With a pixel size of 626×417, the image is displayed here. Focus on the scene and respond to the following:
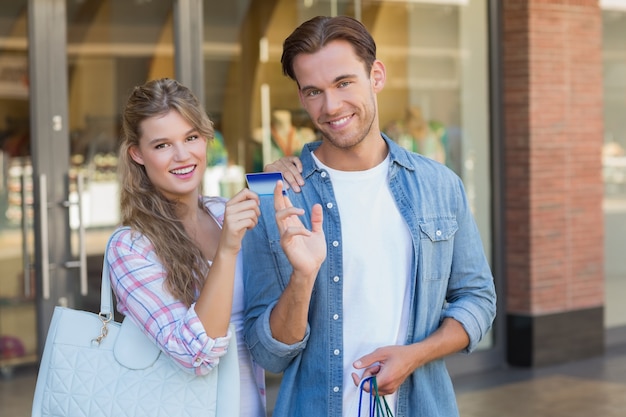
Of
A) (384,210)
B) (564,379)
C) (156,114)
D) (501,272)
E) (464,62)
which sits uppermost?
(464,62)

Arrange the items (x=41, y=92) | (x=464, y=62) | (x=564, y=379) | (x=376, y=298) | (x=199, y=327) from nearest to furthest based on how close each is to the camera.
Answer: (x=199, y=327) < (x=376, y=298) < (x=41, y=92) < (x=564, y=379) < (x=464, y=62)

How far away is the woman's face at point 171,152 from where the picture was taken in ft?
9.05

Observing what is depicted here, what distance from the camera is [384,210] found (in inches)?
110

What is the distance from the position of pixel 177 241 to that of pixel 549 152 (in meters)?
5.99

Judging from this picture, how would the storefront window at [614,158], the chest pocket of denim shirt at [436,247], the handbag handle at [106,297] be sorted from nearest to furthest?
the handbag handle at [106,297], the chest pocket of denim shirt at [436,247], the storefront window at [614,158]

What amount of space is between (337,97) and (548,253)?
19.4 ft

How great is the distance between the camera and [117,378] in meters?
2.61

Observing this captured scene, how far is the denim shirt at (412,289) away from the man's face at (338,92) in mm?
152

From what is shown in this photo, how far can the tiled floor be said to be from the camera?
704 centimetres

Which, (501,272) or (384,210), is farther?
(501,272)

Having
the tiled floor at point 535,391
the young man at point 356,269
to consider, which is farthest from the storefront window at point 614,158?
the young man at point 356,269

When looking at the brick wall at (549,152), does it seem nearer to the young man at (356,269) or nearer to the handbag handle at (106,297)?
the young man at (356,269)

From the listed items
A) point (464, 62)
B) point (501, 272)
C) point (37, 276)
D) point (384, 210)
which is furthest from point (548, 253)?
point (384, 210)

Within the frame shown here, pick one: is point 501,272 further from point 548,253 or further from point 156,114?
point 156,114
